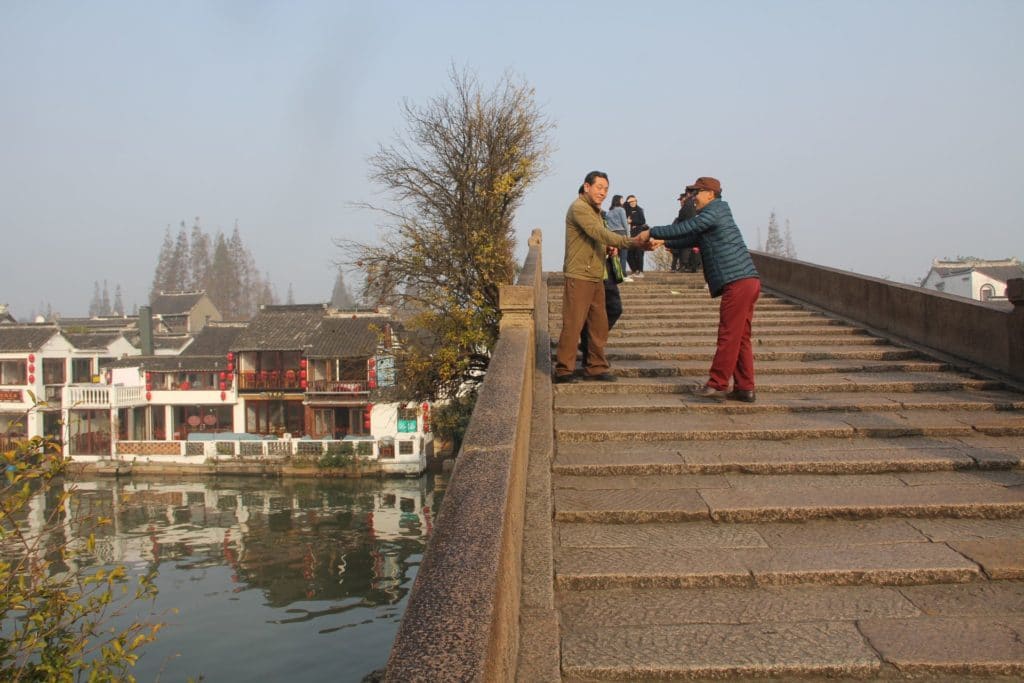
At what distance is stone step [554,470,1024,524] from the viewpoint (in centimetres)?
449

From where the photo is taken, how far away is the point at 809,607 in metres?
3.57

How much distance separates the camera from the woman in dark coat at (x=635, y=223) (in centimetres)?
1570

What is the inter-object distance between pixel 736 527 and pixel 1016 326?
4426 mm

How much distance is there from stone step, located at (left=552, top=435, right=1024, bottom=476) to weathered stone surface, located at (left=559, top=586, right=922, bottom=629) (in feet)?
4.76

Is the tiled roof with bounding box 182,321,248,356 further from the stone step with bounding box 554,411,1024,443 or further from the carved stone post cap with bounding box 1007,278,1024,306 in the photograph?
the carved stone post cap with bounding box 1007,278,1024,306

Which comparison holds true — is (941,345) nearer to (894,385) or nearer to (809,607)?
(894,385)

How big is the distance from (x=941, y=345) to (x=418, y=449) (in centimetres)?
2888

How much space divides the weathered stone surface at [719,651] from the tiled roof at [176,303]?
6607cm

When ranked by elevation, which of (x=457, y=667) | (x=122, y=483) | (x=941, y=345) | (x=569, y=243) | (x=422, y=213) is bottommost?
(x=122, y=483)

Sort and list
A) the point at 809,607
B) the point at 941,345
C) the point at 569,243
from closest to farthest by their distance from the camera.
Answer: the point at 809,607, the point at 569,243, the point at 941,345

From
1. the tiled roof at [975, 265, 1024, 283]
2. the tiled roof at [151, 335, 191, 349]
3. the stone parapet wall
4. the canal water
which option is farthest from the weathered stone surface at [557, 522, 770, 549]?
the tiled roof at [151, 335, 191, 349]

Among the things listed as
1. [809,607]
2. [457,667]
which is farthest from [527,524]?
[457,667]

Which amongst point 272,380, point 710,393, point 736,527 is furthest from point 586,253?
point 272,380

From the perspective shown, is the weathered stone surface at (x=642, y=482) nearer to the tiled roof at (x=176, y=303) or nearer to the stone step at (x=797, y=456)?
the stone step at (x=797, y=456)
